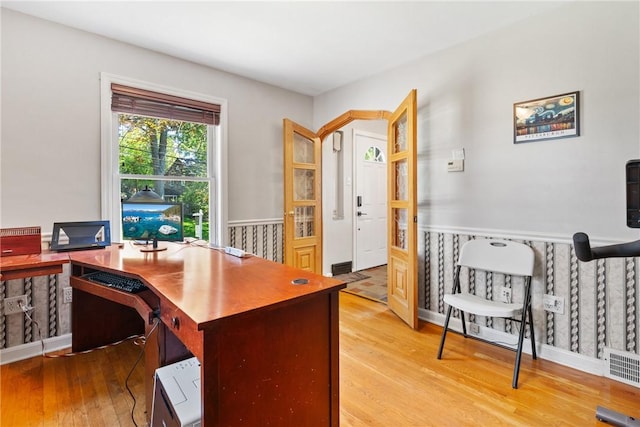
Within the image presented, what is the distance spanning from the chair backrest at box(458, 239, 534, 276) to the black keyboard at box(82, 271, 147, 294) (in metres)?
2.27

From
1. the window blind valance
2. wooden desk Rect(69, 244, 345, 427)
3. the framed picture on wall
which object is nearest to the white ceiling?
the window blind valance

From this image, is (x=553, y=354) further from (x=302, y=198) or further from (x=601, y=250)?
(x=302, y=198)

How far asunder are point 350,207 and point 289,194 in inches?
52.0

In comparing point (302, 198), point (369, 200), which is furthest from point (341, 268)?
point (302, 198)

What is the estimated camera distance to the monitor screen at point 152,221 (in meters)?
2.06

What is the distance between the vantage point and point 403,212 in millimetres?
3154

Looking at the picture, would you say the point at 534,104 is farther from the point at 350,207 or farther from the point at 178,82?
the point at 178,82

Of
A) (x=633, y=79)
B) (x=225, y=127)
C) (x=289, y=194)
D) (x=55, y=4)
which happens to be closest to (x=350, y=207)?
(x=289, y=194)

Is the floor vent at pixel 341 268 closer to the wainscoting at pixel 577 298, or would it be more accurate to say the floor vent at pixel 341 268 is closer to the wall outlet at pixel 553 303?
the wainscoting at pixel 577 298

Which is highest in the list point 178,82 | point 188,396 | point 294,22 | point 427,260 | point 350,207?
point 294,22

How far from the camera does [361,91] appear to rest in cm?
354

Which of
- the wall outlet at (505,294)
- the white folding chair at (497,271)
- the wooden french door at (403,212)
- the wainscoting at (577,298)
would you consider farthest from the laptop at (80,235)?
the wall outlet at (505,294)

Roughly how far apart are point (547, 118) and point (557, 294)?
1.25 metres

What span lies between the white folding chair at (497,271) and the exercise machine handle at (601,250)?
83cm
